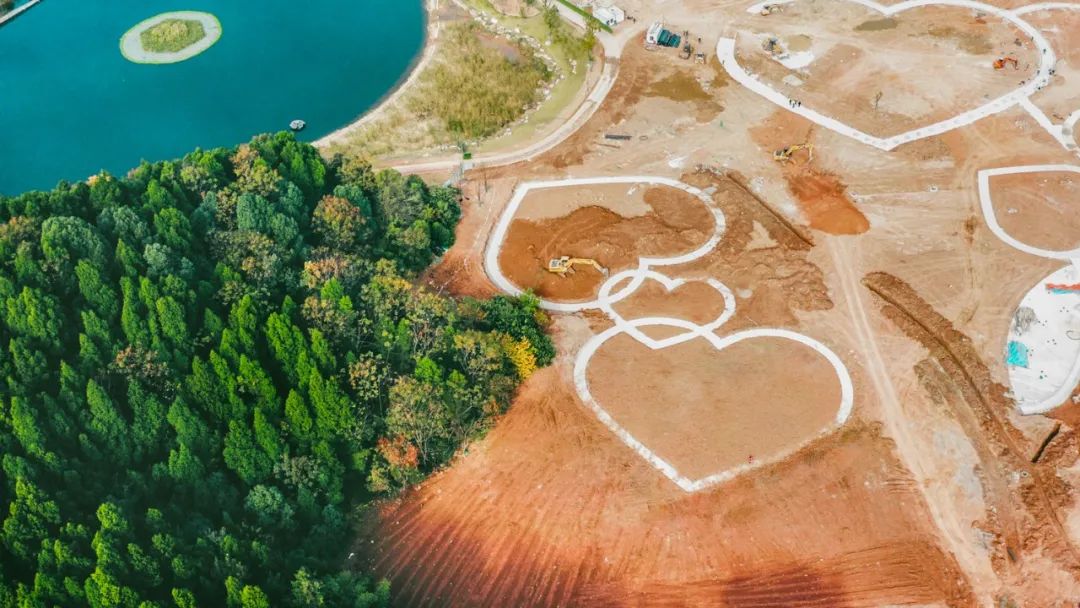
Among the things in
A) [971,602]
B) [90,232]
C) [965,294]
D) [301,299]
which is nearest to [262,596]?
[301,299]

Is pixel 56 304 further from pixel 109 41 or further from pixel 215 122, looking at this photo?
pixel 109 41

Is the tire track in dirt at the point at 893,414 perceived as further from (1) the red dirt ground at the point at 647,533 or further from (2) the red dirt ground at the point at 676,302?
(2) the red dirt ground at the point at 676,302

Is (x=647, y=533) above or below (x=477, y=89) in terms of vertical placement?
below

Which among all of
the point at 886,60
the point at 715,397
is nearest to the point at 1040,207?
the point at 886,60

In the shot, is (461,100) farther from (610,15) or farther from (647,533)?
(647,533)

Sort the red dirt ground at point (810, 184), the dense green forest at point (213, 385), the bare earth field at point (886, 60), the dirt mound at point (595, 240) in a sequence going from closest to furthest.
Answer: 1. the dense green forest at point (213, 385)
2. the dirt mound at point (595, 240)
3. the red dirt ground at point (810, 184)
4. the bare earth field at point (886, 60)

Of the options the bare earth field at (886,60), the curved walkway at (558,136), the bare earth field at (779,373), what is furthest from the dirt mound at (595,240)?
the bare earth field at (886,60)
